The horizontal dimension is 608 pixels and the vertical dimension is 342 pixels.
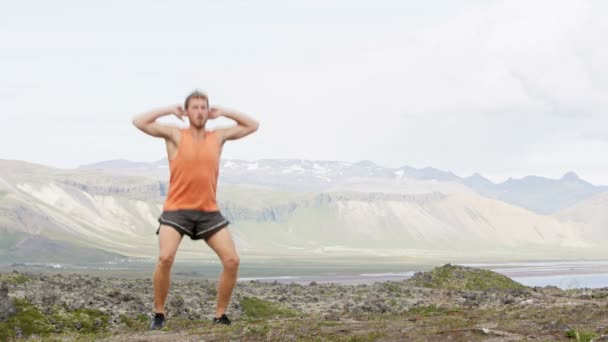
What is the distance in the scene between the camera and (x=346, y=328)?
1344 cm

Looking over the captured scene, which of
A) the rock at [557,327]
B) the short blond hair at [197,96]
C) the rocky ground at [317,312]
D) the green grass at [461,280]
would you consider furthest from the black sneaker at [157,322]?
the green grass at [461,280]

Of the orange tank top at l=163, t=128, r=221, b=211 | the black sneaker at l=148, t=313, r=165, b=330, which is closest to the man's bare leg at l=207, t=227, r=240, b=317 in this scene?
the orange tank top at l=163, t=128, r=221, b=211

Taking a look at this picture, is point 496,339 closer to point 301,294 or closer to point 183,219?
point 183,219

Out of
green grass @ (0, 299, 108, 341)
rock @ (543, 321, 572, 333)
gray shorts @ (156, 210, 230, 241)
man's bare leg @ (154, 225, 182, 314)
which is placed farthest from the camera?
green grass @ (0, 299, 108, 341)

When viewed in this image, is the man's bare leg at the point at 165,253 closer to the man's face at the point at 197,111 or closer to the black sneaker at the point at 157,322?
the black sneaker at the point at 157,322

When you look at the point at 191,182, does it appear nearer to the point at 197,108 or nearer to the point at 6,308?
the point at 197,108

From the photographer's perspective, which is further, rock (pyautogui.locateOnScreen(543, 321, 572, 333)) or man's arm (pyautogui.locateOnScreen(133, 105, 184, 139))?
man's arm (pyautogui.locateOnScreen(133, 105, 184, 139))

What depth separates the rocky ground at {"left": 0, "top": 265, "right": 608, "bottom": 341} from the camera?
12445 mm

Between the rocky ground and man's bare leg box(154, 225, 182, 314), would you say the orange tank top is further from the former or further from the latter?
the rocky ground

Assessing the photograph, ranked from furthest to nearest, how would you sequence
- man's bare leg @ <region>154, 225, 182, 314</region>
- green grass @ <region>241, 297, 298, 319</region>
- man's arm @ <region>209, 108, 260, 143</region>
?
green grass @ <region>241, 297, 298, 319</region>, man's arm @ <region>209, 108, 260, 143</region>, man's bare leg @ <region>154, 225, 182, 314</region>

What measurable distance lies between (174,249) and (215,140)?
174 centimetres

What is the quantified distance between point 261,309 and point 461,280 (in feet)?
37.4

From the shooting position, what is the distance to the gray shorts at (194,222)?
489 inches

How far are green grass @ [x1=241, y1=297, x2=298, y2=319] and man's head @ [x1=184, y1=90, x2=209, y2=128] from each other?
12234 mm
